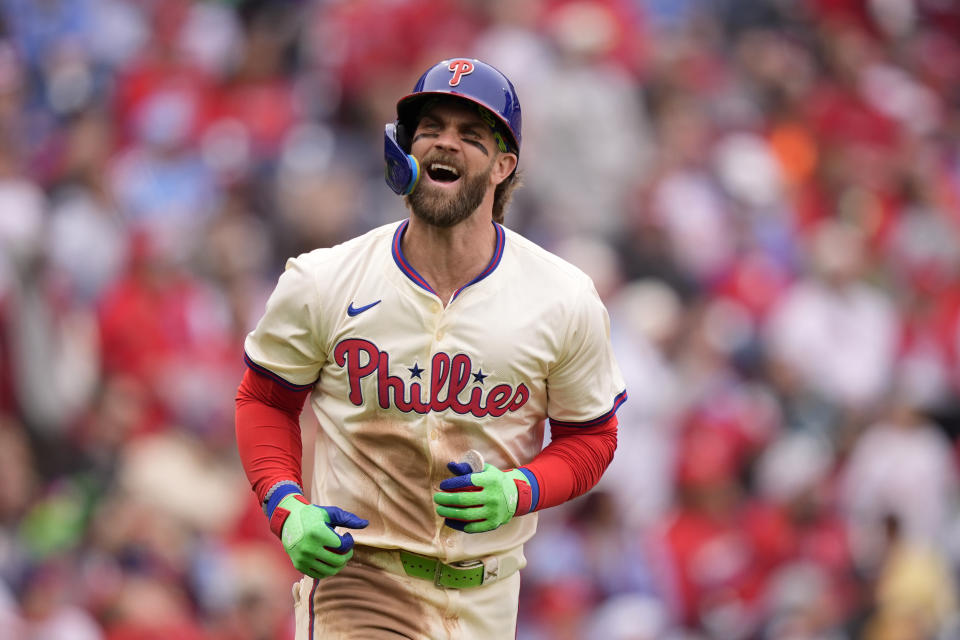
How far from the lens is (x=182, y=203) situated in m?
9.84

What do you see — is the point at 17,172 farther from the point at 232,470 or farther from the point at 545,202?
the point at 545,202

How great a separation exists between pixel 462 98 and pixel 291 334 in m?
0.79

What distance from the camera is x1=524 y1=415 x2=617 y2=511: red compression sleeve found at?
4.12m

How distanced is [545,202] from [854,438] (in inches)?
108

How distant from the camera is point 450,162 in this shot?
4.08m

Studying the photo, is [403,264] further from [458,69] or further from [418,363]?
[458,69]

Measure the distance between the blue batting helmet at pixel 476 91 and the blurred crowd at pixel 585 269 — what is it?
380 cm

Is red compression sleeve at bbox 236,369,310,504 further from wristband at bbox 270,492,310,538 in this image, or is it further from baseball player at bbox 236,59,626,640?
wristband at bbox 270,492,310,538

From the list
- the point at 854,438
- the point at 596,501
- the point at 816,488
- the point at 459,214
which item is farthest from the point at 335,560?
the point at 854,438

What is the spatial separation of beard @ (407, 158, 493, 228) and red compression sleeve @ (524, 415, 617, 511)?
2.32 ft

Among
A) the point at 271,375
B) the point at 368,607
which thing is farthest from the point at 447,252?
the point at 368,607

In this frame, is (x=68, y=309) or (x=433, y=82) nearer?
(x=433, y=82)

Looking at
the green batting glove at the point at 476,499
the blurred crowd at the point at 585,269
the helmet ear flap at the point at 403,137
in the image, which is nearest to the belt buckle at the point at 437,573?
the green batting glove at the point at 476,499

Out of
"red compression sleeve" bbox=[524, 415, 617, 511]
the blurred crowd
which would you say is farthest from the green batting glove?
the blurred crowd
